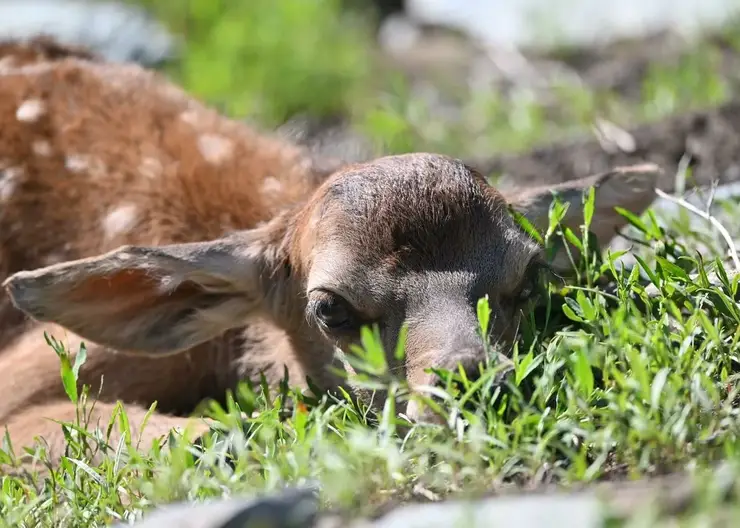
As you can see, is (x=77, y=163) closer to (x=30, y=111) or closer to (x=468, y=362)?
(x=30, y=111)

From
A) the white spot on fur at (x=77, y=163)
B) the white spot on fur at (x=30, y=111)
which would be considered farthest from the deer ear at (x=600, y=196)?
the white spot on fur at (x=30, y=111)

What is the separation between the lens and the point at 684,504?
2.41 meters

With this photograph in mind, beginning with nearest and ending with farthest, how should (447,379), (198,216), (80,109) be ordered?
(447,379), (198,216), (80,109)

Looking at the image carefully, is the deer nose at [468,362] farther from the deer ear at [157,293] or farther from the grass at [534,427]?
the deer ear at [157,293]

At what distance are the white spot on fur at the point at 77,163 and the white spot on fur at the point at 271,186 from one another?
824mm

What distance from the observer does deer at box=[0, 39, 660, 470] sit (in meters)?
3.94

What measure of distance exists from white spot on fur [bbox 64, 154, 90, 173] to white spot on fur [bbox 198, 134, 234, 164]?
519 mm

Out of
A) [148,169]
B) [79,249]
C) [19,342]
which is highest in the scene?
[148,169]

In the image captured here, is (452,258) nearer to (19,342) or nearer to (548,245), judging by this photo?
(548,245)

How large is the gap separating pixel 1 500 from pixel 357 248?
4.53ft

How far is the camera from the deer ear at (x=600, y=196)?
4621 mm

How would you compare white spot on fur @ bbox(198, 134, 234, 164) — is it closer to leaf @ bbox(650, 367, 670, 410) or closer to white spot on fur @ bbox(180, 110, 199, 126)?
white spot on fur @ bbox(180, 110, 199, 126)

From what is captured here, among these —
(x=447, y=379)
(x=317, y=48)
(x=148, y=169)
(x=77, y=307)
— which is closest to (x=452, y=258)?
(x=447, y=379)

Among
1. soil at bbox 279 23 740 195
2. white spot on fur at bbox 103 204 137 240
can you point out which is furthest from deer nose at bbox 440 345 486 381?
white spot on fur at bbox 103 204 137 240
